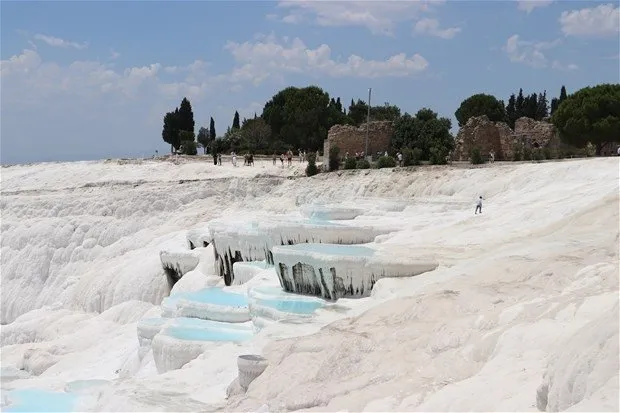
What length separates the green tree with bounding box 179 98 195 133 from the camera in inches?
1631

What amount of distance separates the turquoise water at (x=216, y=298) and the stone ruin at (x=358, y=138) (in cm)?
1237

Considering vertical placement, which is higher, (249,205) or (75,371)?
(249,205)

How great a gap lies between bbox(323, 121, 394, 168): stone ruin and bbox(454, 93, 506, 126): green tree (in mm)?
16929

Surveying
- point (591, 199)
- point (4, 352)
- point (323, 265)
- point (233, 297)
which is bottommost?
point (4, 352)

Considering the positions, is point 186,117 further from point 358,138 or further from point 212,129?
point 358,138

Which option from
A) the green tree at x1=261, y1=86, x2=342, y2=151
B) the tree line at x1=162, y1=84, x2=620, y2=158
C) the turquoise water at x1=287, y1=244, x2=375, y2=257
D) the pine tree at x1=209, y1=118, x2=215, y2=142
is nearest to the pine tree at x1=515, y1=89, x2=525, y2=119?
the tree line at x1=162, y1=84, x2=620, y2=158

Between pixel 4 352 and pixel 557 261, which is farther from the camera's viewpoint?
pixel 4 352

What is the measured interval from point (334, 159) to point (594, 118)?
9.09 metres

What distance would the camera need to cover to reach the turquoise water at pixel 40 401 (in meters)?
7.86

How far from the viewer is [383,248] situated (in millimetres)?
9727

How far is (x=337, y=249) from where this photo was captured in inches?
394

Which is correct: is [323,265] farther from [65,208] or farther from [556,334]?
[65,208]

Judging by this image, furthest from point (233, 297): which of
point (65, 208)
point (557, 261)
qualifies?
point (65, 208)

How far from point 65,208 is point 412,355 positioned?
17.9 metres
